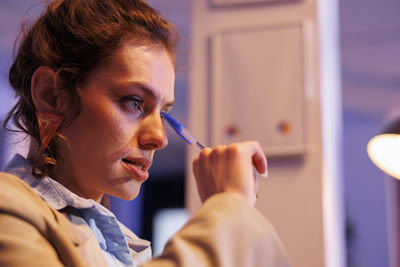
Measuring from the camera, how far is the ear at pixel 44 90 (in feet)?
2.97

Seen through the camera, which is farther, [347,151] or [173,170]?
[173,170]

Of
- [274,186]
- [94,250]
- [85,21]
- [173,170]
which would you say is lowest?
[173,170]

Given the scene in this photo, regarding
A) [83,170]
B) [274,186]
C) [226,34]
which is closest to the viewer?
[83,170]

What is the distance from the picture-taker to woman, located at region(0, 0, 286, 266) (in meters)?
0.63

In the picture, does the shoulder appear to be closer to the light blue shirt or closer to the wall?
the light blue shirt

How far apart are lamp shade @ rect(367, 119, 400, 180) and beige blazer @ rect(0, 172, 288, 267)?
3.79 ft

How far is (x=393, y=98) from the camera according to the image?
439 centimetres

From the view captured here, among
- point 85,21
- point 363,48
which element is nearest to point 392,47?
point 363,48

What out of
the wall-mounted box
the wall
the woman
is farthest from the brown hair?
the wall

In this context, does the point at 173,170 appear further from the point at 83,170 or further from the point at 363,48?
the point at 83,170

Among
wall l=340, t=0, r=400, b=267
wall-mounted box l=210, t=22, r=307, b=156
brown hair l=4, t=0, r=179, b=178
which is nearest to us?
brown hair l=4, t=0, r=179, b=178

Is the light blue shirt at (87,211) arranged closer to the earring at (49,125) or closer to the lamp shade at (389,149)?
the earring at (49,125)

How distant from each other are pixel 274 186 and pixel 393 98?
8.81 feet

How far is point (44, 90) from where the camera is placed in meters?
0.91
